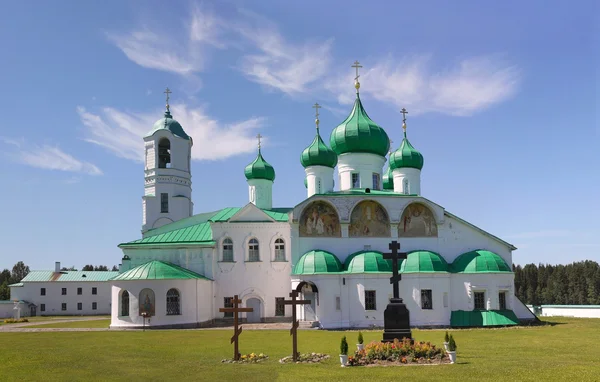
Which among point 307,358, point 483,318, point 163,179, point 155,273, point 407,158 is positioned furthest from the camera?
point 163,179

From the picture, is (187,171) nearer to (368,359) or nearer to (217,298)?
(217,298)

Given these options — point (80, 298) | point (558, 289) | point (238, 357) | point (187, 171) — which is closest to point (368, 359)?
point (238, 357)

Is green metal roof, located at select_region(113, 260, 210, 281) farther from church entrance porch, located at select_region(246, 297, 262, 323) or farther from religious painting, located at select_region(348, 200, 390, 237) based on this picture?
religious painting, located at select_region(348, 200, 390, 237)

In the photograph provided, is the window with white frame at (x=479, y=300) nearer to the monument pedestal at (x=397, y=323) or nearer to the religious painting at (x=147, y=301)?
the monument pedestal at (x=397, y=323)

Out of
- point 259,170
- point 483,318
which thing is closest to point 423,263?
point 483,318

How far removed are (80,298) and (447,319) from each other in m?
40.7

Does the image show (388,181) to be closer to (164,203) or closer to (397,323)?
(164,203)

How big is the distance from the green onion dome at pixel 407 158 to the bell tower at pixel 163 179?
15.1m

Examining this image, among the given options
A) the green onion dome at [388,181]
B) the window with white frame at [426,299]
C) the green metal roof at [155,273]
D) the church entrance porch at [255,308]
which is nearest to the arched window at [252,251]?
the church entrance porch at [255,308]

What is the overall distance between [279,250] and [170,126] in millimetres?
13029

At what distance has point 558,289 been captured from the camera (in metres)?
64.0

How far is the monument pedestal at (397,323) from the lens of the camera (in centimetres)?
1761

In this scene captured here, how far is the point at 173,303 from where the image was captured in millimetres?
32344

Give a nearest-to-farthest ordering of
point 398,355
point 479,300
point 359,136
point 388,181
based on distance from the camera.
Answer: point 398,355 < point 479,300 < point 359,136 < point 388,181
